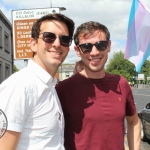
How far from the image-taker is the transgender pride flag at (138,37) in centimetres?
458

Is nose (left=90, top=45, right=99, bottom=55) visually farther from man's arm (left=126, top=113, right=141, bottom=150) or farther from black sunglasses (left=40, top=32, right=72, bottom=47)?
man's arm (left=126, top=113, right=141, bottom=150)

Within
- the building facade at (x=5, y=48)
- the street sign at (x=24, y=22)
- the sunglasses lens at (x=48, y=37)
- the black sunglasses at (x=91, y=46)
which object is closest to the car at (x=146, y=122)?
the street sign at (x=24, y=22)

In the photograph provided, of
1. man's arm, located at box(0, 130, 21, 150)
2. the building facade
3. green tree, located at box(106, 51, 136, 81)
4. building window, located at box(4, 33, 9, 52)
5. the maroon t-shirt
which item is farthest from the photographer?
green tree, located at box(106, 51, 136, 81)

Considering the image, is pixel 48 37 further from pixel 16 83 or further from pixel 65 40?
pixel 16 83

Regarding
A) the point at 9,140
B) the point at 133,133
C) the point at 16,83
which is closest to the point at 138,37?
the point at 133,133

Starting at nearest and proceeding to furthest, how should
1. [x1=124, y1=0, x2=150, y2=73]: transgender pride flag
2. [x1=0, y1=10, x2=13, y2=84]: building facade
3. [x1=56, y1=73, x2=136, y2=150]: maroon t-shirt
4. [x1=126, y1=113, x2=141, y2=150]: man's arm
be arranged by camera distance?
[x1=56, y1=73, x2=136, y2=150]: maroon t-shirt → [x1=126, y1=113, x2=141, y2=150]: man's arm → [x1=124, y1=0, x2=150, y2=73]: transgender pride flag → [x1=0, y1=10, x2=13, y2=84]: building facade

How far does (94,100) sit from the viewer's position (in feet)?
7.23

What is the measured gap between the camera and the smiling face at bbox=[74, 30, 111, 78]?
2.27 m

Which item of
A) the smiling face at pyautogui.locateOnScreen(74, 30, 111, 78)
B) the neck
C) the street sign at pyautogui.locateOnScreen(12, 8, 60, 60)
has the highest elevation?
the street sign at pyautogui.locateOnScreen(12, 8, 60, 60)

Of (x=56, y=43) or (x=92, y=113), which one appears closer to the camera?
(x=56, y=43)

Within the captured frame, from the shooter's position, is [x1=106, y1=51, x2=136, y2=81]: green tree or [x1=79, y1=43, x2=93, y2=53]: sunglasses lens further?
[x1=106, y1=51, x2=136, y2=81]: green tree

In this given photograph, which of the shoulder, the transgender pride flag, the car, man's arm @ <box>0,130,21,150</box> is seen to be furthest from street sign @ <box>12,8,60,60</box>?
man's arm @ <box>0,130,21,150</box>

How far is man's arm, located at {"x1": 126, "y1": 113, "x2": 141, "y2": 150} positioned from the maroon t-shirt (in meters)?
0.21

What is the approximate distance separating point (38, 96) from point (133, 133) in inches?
44.8
